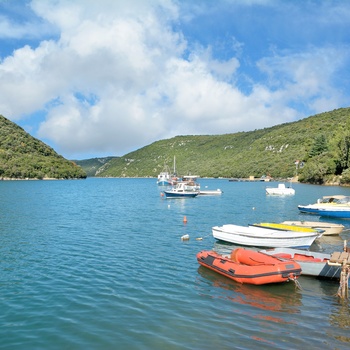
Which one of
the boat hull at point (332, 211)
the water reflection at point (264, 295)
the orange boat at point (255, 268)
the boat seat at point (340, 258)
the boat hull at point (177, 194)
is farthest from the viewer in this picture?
the boat hull at point (177, 194)

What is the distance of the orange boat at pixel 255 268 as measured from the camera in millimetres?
16609

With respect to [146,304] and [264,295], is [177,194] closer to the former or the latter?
[264,295]

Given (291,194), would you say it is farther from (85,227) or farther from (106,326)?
(106,326)

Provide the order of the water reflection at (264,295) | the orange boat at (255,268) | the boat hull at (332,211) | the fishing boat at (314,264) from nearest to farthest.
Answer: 1. the water reflection at (264,295)
2. the orange boat at (255,268)
3. the fishing boat at (314,264)
4. the boat hull at (332,211)

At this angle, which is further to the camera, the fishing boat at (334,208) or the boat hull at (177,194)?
the boat hull at (177,194)

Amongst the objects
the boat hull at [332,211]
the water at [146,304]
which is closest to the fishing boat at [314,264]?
the water at [146,304]

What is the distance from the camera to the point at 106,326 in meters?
12.4

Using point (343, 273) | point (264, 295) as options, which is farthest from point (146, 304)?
point (343, 273)

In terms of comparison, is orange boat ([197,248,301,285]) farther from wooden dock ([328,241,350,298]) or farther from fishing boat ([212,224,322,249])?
fishing boat ([212,224,322,249])

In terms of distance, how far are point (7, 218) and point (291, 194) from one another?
63.3 meters

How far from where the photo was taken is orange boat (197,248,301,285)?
16609 millimetres

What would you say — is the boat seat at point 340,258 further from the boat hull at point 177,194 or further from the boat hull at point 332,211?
the boat hull at point 177,194

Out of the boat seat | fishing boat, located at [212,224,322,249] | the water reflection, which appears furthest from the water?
the boat seat

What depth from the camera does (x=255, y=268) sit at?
16922 millimetres
